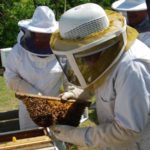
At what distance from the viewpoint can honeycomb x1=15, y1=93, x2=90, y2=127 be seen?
246 centimetres

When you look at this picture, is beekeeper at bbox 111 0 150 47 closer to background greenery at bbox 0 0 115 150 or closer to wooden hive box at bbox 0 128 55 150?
wooden hive box at bbox 0 128 55 150

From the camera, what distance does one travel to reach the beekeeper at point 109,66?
201 cm

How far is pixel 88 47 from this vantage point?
2.03 metres

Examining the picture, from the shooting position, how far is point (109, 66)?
2072 millimetres

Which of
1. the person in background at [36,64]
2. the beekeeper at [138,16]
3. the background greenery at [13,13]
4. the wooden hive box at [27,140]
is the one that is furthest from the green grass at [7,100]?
the wooden hive box at [27,140]

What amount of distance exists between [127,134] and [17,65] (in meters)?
1.70

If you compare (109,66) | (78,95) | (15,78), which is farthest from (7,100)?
(109,66)

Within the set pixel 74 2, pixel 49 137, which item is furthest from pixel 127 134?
pixel 74 2

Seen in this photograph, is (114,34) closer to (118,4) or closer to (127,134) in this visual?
(127,134)

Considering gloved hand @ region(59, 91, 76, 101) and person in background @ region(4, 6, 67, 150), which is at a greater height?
gloved hand @ region(59, 91, 76, 101)

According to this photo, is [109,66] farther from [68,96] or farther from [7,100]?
[7,100]

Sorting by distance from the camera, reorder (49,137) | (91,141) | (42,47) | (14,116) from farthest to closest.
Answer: (14,116), (42,47), (49,137), (91,141)

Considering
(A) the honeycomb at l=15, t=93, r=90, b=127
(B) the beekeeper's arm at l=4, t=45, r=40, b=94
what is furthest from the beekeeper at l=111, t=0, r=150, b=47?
(A) the honeycomb at l=15, t=93, r=90, b=127

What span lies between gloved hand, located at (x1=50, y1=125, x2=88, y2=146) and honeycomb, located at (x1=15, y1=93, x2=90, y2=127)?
68mm
